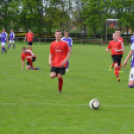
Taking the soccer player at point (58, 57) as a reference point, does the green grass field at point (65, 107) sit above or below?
below

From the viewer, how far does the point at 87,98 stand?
891 centimetres

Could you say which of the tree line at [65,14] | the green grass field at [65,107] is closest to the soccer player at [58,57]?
the green grass field at [65,107]

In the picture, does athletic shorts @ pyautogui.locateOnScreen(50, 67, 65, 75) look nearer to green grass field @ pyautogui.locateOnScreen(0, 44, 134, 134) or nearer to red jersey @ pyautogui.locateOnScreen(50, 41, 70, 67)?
red jersey @ pyautogui.locateOnScreen(50, 41, 70, 67)

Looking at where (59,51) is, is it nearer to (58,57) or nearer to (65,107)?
(58,57)

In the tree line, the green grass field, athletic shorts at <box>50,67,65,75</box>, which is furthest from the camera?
the tree line

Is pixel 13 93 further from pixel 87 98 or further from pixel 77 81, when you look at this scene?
pixel 77 81

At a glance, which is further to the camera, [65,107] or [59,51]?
[59,51]

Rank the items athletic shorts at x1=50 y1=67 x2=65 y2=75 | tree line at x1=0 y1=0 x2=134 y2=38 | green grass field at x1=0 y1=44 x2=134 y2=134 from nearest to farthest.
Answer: green grass field at x1=0 y1=44 x2=134 y2=134 → athletic shorts at x1=50 y1=67 x2=65 y2=75 → tree line at x1=0 y1=0 x2=134 y2=38

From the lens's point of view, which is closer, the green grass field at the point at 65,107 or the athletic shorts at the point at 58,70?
the green grass field at the point at 65,107

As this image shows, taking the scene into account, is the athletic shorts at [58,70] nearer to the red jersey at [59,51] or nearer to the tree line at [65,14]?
the red jersey at [59,51]

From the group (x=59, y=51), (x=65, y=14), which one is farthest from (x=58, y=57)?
(x=65, y=14)

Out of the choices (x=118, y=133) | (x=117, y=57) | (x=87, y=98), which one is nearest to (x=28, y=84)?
(x=87, y=98)

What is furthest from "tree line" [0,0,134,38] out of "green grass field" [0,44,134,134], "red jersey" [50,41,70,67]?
"red jersey" [50,41,70,67]

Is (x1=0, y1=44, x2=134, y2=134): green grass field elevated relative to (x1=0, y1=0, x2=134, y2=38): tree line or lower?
lower
